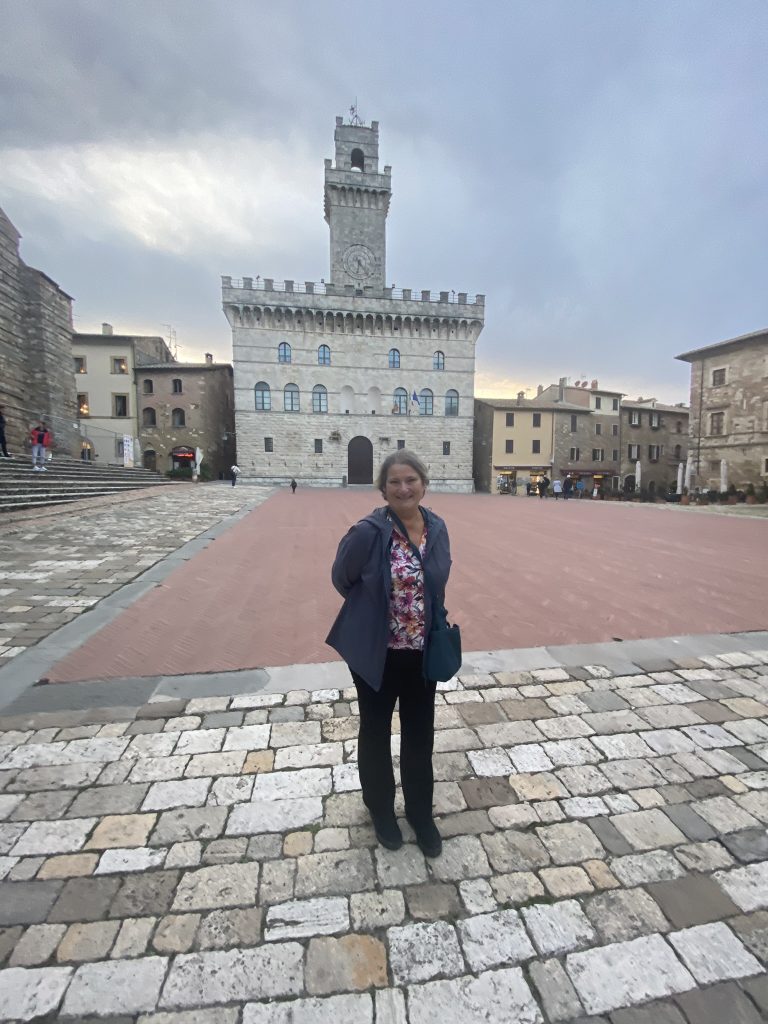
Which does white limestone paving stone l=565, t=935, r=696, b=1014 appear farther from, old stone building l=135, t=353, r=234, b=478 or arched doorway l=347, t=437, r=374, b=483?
old stone building l=135, t=353, r=234, b=478

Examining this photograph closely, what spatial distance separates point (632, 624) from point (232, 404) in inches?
1736

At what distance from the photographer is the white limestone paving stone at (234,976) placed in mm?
1593

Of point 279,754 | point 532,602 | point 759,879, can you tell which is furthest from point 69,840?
point 532,602

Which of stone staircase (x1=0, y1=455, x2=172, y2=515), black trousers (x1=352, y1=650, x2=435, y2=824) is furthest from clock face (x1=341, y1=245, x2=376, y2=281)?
black trousers (x1=352, y1=650, x2=435, y2=824)

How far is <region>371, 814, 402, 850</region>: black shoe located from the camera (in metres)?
2.24

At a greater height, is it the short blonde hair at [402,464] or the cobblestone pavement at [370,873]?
the short blonde hair at [402,464]

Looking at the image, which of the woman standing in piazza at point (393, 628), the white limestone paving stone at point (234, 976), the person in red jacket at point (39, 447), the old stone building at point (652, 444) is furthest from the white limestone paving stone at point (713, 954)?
the old stone building at point (652, 444)

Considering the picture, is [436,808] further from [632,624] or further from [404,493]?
[632,624]

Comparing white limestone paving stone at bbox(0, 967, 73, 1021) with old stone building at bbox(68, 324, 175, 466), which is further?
old stone building at bbox(68, 324, 175, 466)

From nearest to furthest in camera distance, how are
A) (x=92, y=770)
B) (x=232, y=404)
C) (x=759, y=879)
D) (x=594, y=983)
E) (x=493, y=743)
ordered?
(x=594, y=983)
(x=759, y=879)
(x=92, y=770)
(x=493, y=743)
(x=232, y=404)

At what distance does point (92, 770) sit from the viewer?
9.00ft

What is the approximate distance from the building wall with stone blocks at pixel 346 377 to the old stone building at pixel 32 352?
554 inches

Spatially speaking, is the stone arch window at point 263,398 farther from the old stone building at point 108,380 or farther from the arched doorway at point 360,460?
the old stone building at point 108,380

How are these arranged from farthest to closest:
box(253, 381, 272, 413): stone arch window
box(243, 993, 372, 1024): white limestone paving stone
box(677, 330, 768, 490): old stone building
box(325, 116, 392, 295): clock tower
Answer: box(325, 116, 392, 295): clock tower
box(253, 381, 272, 413): stone arch window
box(677, 330, 768, 490): old stone building
box(243, 993, 372, 1024): white limestone paving stone
